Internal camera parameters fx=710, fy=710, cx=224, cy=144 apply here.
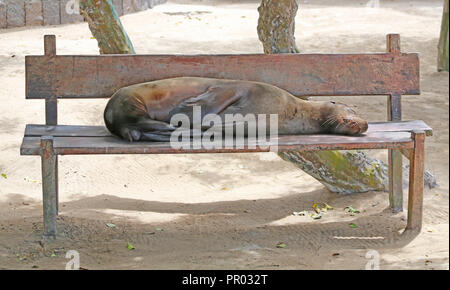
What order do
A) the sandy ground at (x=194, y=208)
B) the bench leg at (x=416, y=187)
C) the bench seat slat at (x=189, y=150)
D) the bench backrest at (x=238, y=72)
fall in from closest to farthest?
the sandy ground at (x=194, y=208)
the bench seat slat at (x=189, y=150)
the bench leg at (x=416, y=187)
the bench backrest at (x=238, y=72)

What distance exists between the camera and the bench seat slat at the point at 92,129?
4.96 meters

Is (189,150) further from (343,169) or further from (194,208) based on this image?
(343,169)

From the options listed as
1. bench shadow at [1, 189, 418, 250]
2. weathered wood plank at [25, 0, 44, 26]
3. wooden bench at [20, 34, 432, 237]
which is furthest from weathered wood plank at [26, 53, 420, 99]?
weathered wood plank at [25, 0, 44, 26]

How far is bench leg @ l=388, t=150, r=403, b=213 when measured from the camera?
5.48 meters

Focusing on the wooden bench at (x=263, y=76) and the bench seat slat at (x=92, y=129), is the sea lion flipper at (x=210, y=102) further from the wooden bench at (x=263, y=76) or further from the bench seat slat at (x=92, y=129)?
the bench seat slat at (x=92, y=129)

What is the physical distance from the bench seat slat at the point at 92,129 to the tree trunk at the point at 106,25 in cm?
127

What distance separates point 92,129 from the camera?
518 cm

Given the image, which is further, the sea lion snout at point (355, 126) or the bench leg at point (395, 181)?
the bench leg at point (395, 181)

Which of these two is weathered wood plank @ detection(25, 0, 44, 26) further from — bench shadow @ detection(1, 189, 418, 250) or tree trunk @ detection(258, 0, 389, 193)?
tree trunk @ detection(258, 0, 389, 193)

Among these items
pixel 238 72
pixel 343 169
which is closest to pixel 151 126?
pixel 238 72

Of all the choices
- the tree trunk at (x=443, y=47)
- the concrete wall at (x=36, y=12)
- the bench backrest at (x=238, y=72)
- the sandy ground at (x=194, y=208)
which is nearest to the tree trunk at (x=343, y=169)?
the sandy ground at (x=194, y=208)

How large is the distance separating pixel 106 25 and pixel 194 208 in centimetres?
180

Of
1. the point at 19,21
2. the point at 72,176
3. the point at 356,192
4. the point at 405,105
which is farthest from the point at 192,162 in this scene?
the point at 19,21

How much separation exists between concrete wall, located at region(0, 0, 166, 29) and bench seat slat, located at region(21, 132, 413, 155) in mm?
7721
